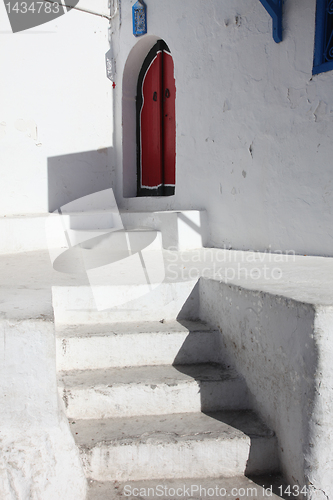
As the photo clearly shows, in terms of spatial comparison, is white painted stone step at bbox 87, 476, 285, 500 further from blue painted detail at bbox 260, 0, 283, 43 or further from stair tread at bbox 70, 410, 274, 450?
blue painted detail at bbox 260, 0, 283, 43

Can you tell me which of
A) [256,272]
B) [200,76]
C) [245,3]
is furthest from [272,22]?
[256,272]

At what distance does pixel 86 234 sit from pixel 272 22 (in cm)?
248

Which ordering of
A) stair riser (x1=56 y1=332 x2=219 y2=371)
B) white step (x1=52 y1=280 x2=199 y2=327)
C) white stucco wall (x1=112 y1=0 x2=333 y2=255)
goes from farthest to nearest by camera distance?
white stucco wall (x1=112 y1=0 x2=333 y2=255), white step (x1=52 y1=280 x2=199 y2=327), stair riser (x1=56 y1=332 x2=219 y2=371)

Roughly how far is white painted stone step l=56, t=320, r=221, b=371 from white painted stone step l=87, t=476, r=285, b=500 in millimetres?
542

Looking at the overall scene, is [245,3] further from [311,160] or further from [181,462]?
[181,462]

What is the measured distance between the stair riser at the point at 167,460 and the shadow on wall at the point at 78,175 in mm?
3997

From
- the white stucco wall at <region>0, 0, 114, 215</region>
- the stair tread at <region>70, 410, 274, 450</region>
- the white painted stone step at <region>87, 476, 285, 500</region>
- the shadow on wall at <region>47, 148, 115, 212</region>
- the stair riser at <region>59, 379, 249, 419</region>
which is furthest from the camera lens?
the shadow on wall at <region>47, 148, 115, 212</region>

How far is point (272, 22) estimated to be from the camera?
10.1ft

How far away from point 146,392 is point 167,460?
0.30 m

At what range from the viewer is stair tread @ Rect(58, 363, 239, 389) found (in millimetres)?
1864

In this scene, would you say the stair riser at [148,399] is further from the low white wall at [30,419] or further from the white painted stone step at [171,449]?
the low white wall at [30,419]

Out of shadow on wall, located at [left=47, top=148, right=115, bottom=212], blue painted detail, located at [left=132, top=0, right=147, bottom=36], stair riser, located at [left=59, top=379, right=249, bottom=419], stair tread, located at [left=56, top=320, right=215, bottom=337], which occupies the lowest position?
stair riser, located at [left=59, top=379, right=249, bottom=419]

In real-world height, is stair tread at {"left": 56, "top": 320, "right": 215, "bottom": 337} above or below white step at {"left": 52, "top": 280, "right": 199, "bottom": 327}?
below

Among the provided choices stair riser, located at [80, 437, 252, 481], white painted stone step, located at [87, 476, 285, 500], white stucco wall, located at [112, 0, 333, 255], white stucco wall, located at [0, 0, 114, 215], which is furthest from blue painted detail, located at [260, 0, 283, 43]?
white stucco wall, located at [0, 0, 114, 215]
